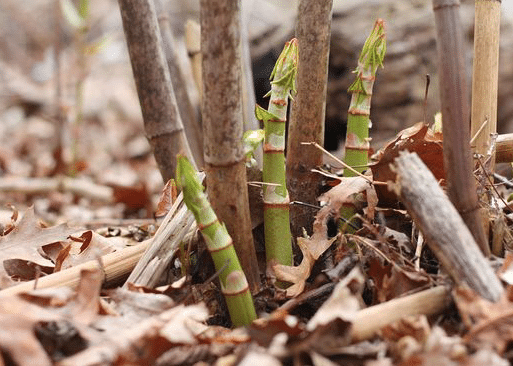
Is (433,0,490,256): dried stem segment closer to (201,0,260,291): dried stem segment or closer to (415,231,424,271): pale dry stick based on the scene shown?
(415,231,424,271): pale dry stick

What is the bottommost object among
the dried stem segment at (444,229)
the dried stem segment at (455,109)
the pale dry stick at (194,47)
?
the dried stem segment at (444,229)

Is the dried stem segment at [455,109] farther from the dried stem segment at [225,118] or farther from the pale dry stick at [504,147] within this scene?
the pale dry stick at [504,147]

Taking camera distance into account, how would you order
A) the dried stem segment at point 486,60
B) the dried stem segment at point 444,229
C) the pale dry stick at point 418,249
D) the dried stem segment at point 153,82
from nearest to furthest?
1. the dried stem segment at point 444,229
2. the pale dry stick at point 418,249
3. the dried stem segment at point 486,60
4. the dried stem segment at point 153,82

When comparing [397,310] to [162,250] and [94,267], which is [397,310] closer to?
[162,250]

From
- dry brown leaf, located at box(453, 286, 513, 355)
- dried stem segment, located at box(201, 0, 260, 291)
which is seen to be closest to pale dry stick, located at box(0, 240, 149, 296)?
dried stem segment, located at box(201, 0, 260, 291)

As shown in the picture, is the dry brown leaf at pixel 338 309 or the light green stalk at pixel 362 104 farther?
the light green stalk at pixel 362 104

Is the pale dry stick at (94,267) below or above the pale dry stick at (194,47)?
below

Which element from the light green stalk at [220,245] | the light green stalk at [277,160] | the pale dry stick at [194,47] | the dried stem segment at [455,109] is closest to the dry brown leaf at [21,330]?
the light green stalk at [220,245]

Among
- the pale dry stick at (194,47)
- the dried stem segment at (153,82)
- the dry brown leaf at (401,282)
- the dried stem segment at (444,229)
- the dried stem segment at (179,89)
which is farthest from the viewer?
the pale dry stick at (194,47)
